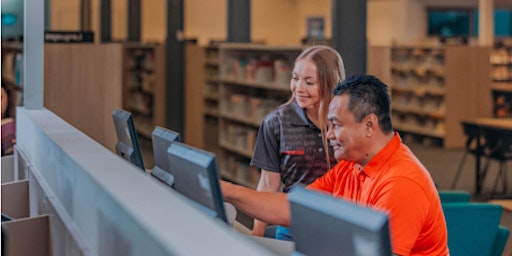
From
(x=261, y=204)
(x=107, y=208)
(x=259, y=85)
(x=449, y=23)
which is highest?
(x=449, y=23)

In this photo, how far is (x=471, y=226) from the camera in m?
5.13

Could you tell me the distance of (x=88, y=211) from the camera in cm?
252

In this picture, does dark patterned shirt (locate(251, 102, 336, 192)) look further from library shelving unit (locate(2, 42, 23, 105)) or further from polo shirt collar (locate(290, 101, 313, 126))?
library shelving unit (locate(2, 42, 23, 105))

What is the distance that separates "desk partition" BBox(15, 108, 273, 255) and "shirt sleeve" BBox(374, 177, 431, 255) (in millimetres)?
735

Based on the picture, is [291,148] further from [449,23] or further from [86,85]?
[449,23]

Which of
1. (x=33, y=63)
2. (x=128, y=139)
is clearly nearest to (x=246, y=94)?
(x=33, y=63)

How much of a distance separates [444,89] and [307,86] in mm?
11545

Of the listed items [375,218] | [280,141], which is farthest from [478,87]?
[375,218]

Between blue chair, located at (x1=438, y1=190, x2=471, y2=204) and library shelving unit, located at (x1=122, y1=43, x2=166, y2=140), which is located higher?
library shelving unit, located at (x1=122, y1=43, x2=166, y2=140)

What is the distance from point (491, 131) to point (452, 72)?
186 inches

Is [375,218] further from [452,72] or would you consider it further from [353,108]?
[452,72]

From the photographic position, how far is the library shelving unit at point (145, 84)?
16.0m

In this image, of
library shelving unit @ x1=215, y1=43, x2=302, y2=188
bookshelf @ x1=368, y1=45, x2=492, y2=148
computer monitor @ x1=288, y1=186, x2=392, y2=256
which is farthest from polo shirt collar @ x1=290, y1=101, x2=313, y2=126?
bookshelf @ x1=368, y1=45, x2=492, y2=148

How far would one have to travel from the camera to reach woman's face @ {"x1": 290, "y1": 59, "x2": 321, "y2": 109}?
4098 millimetres
